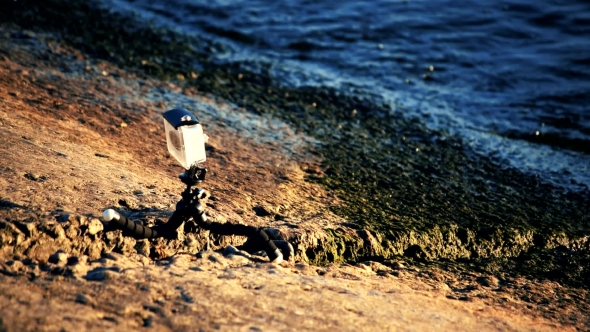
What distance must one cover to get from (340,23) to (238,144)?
234 inches

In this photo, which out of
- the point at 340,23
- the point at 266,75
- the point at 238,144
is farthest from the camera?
the point at 340,23

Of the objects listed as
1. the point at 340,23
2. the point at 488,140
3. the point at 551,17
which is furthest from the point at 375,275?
the point at 551,17

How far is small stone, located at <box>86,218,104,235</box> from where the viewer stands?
3.78m

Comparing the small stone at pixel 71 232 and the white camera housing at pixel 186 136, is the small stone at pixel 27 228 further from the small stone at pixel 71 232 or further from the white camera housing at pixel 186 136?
the white camera housing at pixel 186 136

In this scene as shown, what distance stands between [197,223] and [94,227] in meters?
0.56

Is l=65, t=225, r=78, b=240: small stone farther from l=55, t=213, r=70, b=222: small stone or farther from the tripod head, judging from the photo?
the tripod head

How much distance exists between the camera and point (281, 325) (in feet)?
10.7

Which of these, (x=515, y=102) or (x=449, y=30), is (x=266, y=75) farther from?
(x=449, y=30)

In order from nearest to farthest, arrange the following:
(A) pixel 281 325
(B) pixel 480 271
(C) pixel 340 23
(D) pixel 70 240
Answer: (A) pixel 281 325 → (D) pixel 70 240 → (B) pixel 480 271 → (C) pixel 340 23

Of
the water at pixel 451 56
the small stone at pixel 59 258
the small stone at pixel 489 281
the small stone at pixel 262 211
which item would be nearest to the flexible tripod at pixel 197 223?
the small stone at pixel 59 258

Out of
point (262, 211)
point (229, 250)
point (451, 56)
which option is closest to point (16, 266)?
point (229, 250)

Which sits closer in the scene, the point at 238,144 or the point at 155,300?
the point at 155,300

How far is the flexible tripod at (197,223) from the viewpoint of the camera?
3.81 m

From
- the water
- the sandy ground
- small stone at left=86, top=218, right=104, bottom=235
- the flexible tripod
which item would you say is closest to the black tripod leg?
the flexible tripod
